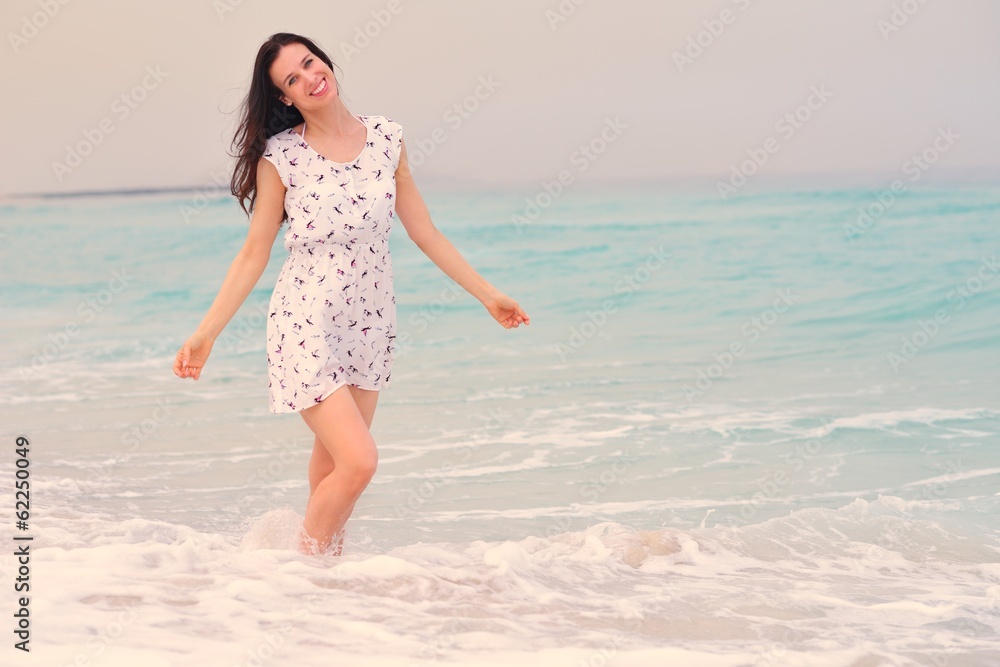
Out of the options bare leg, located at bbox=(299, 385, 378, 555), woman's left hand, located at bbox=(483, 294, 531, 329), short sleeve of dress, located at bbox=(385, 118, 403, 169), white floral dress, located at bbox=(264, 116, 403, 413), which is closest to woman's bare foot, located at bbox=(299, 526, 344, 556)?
bare leg, located at bbox=(299, 385, 378, 555)

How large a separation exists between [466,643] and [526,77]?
51.7ft

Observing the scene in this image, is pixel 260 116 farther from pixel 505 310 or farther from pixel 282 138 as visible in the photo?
pixel 505 310

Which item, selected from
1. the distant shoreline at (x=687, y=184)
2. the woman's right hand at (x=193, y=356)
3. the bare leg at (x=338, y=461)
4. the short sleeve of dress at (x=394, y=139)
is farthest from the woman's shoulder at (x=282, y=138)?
the distant shoreline at (x=687, y=184)

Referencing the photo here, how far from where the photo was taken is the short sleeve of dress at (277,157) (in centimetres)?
247

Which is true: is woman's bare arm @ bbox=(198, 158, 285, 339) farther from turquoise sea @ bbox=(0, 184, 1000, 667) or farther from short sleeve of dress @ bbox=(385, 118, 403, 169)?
turquoise sea @ bbox=(0, 184, 1000, 667)

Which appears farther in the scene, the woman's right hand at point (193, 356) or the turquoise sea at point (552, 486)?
the woman's right hand at point (193, 356)

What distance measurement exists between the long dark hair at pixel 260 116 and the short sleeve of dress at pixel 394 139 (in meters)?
0.17

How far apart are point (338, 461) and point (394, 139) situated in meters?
0.80

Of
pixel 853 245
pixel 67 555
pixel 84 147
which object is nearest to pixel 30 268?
pixel 84 147

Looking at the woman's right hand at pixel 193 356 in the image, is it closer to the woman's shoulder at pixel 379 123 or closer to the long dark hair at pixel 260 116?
the long dark hair at pixel 260 116

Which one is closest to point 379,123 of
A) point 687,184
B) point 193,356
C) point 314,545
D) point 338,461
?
point 193,356

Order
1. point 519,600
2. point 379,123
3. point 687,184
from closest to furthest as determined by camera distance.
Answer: point 519,600
point 379,123
point 687,184

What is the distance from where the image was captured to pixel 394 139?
263 cm

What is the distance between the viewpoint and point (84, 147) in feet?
57.9
